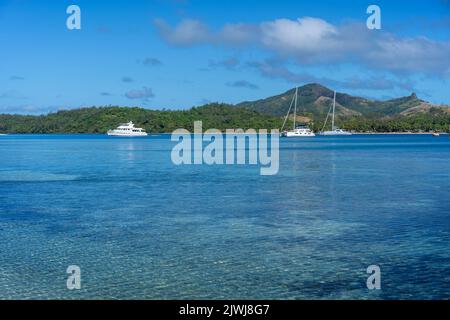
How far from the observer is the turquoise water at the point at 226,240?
1535 cm

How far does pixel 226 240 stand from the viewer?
20.9 metres

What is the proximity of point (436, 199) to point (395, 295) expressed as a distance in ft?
59.3

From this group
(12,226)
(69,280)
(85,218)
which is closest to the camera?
(69,280)

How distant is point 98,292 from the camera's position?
15055 mm

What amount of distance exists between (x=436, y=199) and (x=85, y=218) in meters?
19.0

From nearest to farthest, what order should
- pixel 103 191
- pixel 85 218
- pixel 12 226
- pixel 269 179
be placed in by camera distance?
pixel 12 226
pixel 85 218
pixel 103 191
pixel 269 179

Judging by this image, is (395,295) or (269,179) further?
(269,179)

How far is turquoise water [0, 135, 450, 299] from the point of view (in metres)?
15.4
